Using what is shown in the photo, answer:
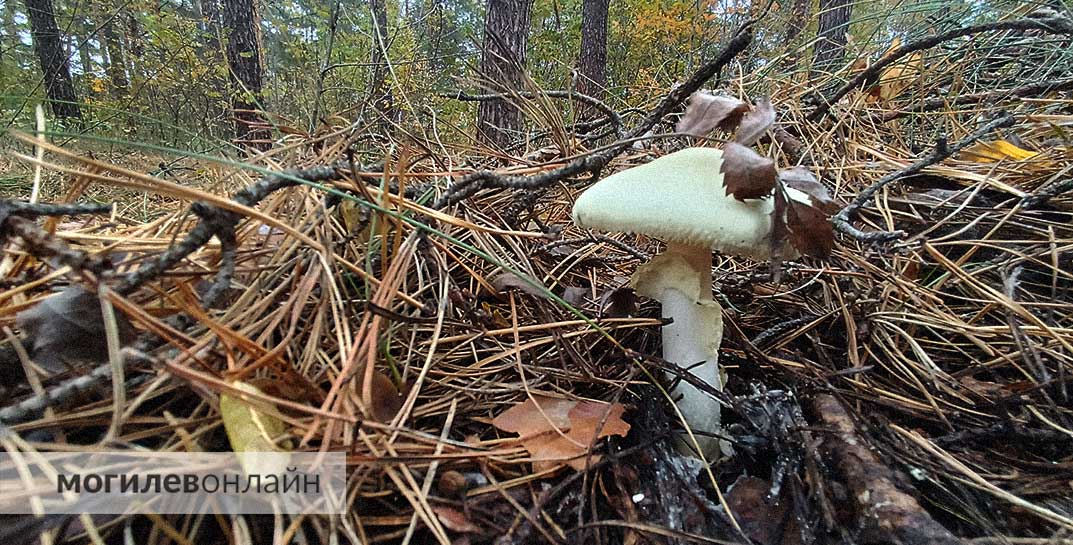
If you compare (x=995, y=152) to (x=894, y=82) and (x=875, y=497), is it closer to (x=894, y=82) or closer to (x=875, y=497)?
(x=894, y=82)

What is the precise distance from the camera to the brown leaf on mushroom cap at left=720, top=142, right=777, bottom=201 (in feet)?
3.23

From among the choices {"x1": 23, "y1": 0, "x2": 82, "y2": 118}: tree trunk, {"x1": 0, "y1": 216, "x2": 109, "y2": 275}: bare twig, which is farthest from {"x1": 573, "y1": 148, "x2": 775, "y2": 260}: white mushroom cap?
{"x1": 23, "y1": 0, "x2": 82, "y2": 118}: tree trunk

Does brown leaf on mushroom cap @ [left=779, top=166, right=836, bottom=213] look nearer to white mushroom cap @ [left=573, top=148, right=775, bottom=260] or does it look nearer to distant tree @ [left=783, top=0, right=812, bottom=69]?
white mushroom cap @ [left=573, top=148, right=775, bottom=260]

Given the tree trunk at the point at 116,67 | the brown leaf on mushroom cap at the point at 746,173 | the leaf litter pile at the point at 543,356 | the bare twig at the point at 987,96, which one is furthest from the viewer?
the tree trunk at the point at 116,67

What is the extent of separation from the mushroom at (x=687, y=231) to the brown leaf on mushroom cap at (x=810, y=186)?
0.07 meters

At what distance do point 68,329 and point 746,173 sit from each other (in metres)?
1.23

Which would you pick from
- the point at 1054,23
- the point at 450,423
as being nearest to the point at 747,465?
the point at 450,423

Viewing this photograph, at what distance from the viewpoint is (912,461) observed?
1101 millimetres

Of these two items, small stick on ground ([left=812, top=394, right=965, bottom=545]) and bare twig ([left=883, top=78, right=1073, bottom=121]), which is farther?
bare twig ([left=883, top=78, right=1073, bottom=121])

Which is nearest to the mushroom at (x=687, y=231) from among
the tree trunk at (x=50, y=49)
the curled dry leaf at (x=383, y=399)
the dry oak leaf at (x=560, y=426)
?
the dry oak leaf at (x=560, y=426)

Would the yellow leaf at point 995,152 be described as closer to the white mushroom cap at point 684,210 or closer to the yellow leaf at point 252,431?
the white mushroom cap at point 684,210

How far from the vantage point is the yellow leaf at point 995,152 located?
1.92 meters

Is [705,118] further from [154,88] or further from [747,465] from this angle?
[154,88]

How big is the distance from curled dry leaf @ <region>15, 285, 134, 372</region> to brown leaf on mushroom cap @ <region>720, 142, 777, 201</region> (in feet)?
3.67
